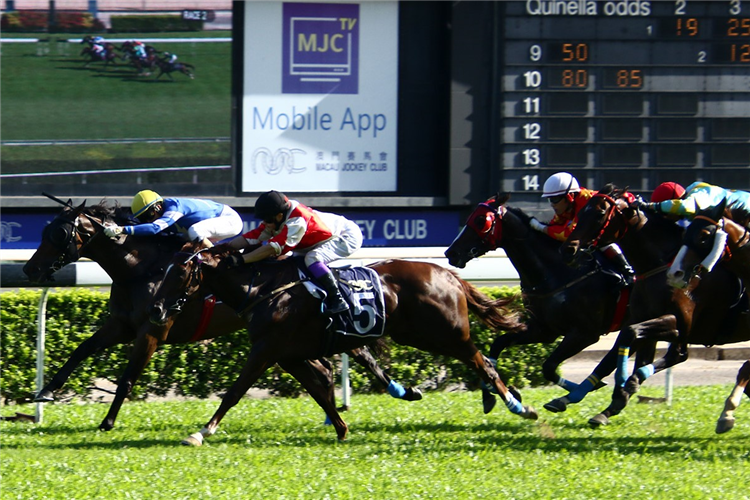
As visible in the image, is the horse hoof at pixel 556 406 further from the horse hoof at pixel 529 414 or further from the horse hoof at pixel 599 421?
the horse hoof at pixel 599 421

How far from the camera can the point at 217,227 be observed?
735 centimetres

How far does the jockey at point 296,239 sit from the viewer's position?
627 centimetres

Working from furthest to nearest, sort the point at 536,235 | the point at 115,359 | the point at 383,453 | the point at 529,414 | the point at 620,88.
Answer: the point at 620,88, the point at 115,359, the point at 536,235, the point at 529,414, the point at 383,453

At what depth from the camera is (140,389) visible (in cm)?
767

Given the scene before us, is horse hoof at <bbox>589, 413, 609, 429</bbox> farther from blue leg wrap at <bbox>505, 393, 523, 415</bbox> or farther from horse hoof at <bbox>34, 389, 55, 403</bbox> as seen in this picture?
horse hoof at <bbox>34, 389, 55, 403</bbox>

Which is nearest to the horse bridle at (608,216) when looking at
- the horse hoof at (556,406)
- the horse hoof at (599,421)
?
the horse hoof at (556,406)

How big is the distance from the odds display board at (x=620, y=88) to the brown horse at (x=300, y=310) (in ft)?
14.8

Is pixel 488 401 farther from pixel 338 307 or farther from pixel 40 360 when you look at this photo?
pixel 40 360

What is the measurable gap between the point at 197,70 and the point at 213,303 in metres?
4.95

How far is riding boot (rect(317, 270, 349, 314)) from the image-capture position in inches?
246

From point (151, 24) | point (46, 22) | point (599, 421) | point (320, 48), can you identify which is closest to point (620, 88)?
point (320, 48)

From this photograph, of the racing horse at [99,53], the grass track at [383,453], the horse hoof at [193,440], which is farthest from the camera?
the racing horse at [99,53]

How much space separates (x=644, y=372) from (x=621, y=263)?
2.59 ft

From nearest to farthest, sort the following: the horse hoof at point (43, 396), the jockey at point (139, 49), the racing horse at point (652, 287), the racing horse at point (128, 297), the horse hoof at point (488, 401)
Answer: the racing horse at point (652, 287) < the horse hoof at point (43, 396) < the racing horse at point (128, 297) < the horse hoof at point (488, 401) < the jockey at point (139, 49)
